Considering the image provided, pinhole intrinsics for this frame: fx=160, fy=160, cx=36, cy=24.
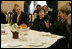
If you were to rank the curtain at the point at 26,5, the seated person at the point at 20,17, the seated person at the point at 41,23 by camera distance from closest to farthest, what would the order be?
1. the seated person at the point at 41,23
2. the seated person at the point at 20,17
3. the curtain at the point at 26,5

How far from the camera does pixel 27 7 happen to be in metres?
9.26

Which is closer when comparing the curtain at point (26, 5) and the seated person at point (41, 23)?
the seated person at point (41, 23)

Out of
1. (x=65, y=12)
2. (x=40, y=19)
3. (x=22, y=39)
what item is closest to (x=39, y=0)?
(x=40, y=19)

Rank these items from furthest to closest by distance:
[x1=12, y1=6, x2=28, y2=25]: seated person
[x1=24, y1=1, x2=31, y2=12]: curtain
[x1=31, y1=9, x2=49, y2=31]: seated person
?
[x1=24, y1=1, x2=31, y2=12]: curtain → [x1=12, y1=6, x2=28, y2=25]: seated person → [x1=31, y1=9, x2=49, y2=31]: seated person

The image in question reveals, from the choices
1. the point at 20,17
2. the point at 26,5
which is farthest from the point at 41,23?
the point at 26,5

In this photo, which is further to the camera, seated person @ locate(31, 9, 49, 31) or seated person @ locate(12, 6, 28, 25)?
seated person @ locate(12, 6, 28, 25)

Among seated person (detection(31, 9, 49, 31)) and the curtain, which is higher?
the curtain

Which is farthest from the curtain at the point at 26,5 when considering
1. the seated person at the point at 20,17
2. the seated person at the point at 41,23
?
the seated person at the point at 41,23

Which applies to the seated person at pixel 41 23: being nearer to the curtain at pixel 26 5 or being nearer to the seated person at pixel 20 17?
the seated person at pixel 20 17

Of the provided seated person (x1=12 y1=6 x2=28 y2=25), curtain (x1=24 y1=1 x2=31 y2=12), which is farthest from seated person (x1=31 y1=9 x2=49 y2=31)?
curtain (x1=24 y1=1 x2=31 y2=12)

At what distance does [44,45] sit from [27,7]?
23.9 feet

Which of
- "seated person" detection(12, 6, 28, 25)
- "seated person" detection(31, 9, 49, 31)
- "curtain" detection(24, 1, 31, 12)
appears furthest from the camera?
"curtain" detection(24, 1, 31, 12)

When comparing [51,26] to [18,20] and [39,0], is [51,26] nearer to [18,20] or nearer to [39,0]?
[18,20]

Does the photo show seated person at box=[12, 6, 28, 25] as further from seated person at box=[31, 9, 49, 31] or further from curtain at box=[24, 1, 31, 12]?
curtain at box=[24, 1, 31, 12]
